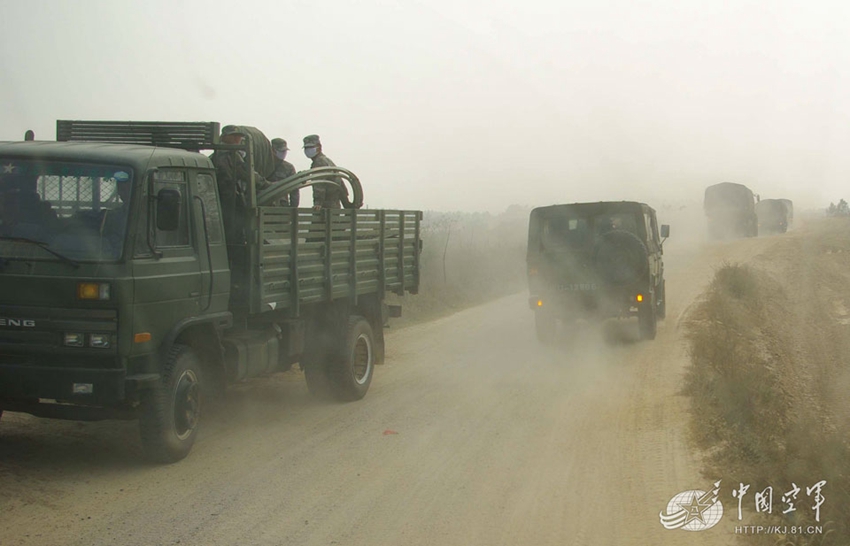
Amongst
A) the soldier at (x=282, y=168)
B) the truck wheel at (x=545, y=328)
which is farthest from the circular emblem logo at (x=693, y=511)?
the truck wheel at (x=545, y=328)

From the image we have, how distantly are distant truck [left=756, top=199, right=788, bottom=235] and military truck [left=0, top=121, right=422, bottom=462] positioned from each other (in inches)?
1879

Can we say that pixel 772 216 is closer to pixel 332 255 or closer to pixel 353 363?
pixel 353 363

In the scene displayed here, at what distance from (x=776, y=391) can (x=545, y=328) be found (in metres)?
4.11

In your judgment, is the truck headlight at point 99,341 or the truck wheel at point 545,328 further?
the truck wheel at point 545,328

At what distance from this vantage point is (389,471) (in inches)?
259

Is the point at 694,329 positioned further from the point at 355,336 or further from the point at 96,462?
the point at 96,462

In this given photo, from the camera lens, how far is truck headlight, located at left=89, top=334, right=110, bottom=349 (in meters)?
5.79

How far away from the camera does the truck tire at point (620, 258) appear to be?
42.0 feet

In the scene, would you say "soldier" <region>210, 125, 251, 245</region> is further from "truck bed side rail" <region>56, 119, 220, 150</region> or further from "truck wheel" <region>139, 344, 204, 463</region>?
"truck wheel" <region>139, 344, 204, 463</region>

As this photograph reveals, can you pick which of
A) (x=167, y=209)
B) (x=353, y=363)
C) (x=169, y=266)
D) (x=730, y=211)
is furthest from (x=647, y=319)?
(x=730, y=211)

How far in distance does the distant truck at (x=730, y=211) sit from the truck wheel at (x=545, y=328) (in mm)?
34104

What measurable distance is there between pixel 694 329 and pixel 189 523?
37.0 feet

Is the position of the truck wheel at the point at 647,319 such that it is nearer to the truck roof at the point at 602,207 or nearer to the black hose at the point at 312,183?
the truck roof at the point at 602,207

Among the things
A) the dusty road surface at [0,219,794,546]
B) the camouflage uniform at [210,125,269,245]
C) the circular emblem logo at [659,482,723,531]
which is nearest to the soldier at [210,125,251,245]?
the camouflage uniform at [210,125,269,245]
